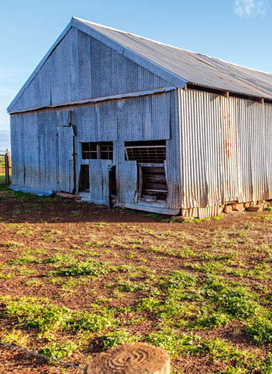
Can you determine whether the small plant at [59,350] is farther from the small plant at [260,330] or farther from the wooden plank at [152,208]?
the wooden plank at [152,208]

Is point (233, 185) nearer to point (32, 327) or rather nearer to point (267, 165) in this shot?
point (267, 165)

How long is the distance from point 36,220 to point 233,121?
782 centimetres

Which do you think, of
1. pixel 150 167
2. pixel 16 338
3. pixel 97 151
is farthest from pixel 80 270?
pixel 97 151

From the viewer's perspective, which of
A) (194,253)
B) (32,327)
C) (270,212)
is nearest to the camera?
(32,327)

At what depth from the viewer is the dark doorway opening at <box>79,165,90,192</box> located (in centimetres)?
1720

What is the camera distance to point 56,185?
60.5 feet

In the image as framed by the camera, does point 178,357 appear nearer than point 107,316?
Yes

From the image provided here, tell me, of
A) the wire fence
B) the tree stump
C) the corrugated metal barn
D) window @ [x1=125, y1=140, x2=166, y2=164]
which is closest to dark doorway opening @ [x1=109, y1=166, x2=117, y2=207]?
the corrugated metal barn

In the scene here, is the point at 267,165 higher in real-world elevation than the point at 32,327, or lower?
higher

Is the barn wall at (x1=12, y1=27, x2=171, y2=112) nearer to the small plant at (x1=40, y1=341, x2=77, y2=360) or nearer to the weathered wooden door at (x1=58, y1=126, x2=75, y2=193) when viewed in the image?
the weathered wooden door at (x1=58, y1=126, x2=75, y2=193)

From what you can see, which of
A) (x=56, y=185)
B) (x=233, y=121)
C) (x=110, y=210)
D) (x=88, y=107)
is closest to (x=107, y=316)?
(x=110, y=210)

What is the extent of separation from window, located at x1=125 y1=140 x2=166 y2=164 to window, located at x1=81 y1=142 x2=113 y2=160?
1.42 meters

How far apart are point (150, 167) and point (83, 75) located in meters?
5.06

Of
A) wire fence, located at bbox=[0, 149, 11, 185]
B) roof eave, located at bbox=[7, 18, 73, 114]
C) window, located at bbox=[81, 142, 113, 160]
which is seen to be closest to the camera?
window, located at bbox=[81, 142, 113, 160]
